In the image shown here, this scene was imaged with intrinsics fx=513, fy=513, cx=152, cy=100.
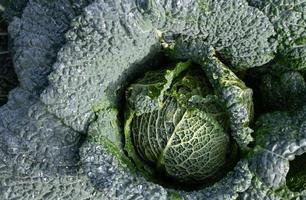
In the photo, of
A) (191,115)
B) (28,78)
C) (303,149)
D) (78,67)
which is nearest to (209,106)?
(191,115)

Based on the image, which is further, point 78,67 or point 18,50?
point 18,50

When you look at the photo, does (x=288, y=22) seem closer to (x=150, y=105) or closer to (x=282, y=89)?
(x=282, y=89)

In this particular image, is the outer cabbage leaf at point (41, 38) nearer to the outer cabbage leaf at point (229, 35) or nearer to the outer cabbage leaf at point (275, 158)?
the outer cabbage leaf at point (229, 35)

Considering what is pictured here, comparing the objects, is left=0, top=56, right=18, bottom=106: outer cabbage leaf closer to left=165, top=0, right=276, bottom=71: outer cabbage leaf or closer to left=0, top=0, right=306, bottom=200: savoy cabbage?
left=0, top=0, right=306, bottom=200: savoy cabbage

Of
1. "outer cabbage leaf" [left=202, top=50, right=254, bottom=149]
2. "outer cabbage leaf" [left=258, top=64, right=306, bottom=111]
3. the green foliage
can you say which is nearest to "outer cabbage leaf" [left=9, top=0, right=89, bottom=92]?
the green foliage

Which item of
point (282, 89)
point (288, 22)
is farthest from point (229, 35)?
point (282, 89)

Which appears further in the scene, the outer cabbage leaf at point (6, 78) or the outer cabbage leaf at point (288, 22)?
the outer cabbage leaf at point (6, 78)

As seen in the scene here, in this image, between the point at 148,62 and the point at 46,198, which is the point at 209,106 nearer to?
the point at 148,62

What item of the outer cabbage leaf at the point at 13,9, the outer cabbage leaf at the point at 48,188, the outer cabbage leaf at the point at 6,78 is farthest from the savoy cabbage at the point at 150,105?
the outer cabbage leaf at the point at 6,78
